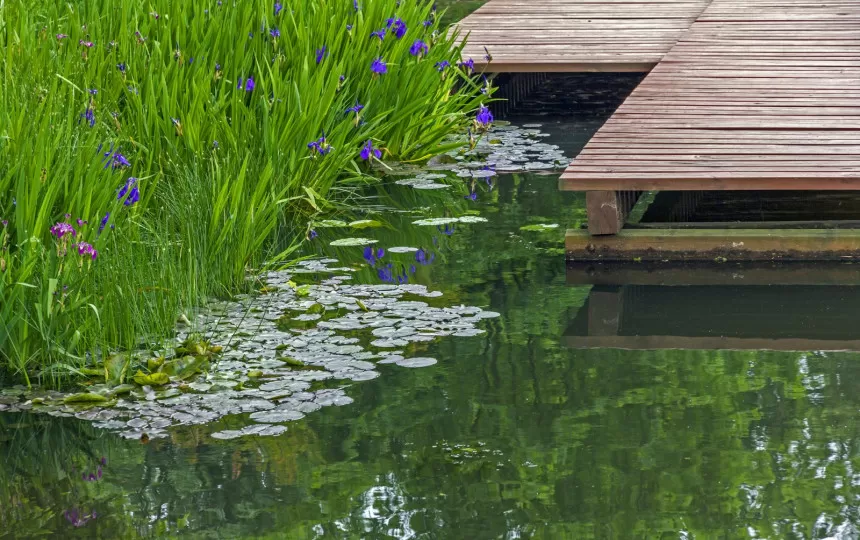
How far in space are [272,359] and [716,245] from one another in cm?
211

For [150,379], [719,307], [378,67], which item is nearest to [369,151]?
[378,67]

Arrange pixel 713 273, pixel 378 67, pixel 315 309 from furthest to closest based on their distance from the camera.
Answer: pixel 378 67 → pixel 713 273 → pixel 315 309

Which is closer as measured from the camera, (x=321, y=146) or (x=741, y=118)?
(x=321, y=146)

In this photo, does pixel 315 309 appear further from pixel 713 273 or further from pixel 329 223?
pixel 713 273

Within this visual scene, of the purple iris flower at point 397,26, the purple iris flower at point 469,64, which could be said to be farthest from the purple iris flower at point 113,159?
the purple iris flower at point 469,64

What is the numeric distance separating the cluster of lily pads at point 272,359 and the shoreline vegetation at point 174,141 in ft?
0.39

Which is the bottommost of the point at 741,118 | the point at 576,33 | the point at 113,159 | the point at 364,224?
the point at 364,224

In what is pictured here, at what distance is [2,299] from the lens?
13.4ft

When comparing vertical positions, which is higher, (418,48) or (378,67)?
(418,48)

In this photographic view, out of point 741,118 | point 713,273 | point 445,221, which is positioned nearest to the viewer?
point 713,273

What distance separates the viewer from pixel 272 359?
4.41m

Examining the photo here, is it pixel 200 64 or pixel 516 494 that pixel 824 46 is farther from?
pixel 516 494

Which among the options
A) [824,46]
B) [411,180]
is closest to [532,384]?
[411,180]

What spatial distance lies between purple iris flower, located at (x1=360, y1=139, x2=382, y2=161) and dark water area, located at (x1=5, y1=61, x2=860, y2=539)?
1658 millimetres
